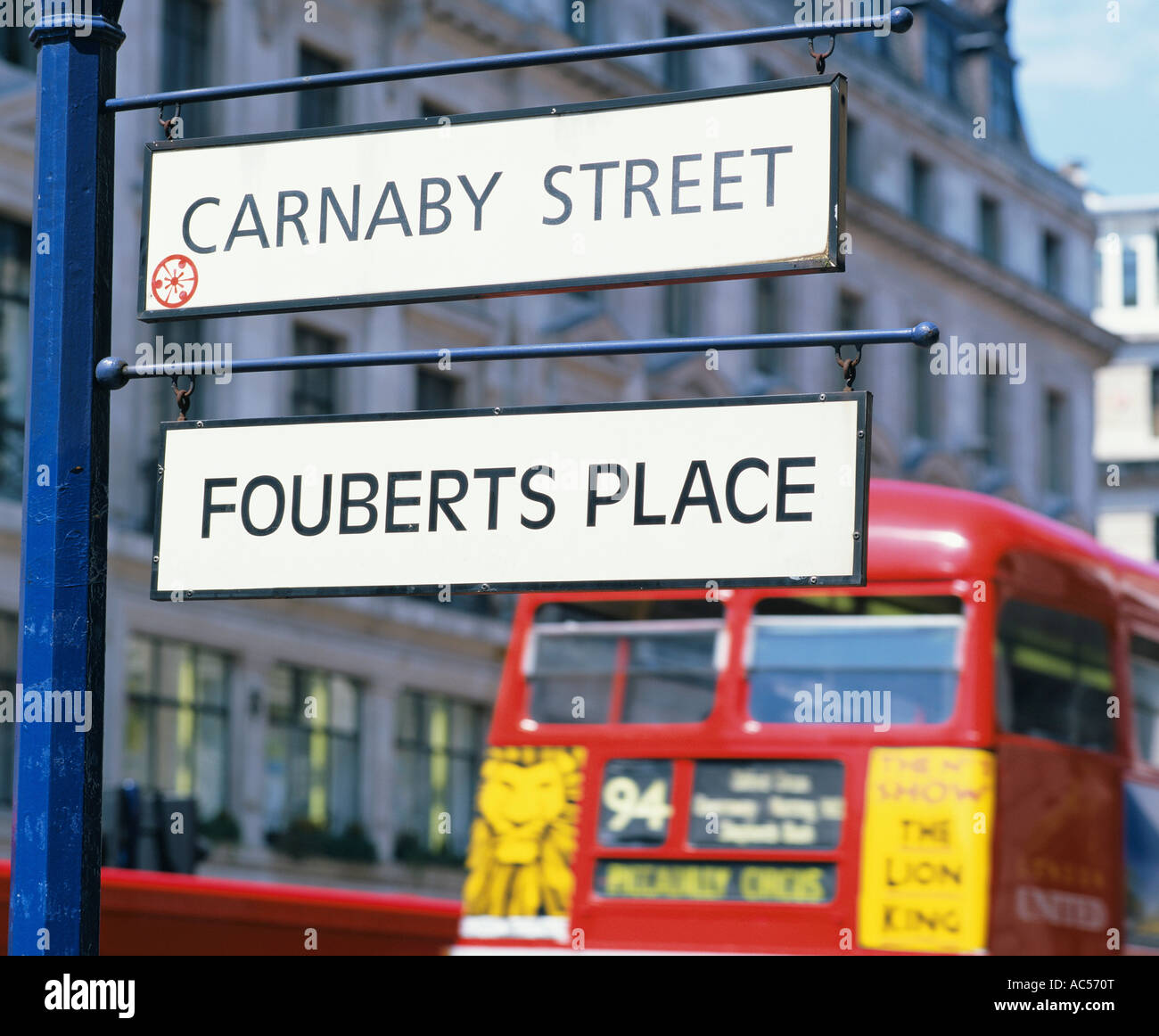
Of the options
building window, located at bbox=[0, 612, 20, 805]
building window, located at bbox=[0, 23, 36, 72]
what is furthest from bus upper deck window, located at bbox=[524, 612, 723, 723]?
building window, located at bbox=[0, 23, 36, 72]

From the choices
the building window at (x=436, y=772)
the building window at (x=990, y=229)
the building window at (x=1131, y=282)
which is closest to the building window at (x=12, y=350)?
the building window at (x=436, y=772)

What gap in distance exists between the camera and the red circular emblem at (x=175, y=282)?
186 inches

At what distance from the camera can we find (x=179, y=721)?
25.2m

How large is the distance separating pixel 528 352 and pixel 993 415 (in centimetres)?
4074

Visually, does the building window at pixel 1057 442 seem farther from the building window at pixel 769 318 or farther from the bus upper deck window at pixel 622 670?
the bus upper deck window at pixel 622 670

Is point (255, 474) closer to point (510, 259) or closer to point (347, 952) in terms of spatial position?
point (510, 259)

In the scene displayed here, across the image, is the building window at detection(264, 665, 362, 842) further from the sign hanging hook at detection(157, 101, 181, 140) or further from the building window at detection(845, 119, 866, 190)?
the sign hanging hook at detection(157, 101, 181, 140)

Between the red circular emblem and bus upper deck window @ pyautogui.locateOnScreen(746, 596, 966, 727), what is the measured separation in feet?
22.9

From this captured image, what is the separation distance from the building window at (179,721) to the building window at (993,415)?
72.7 ft

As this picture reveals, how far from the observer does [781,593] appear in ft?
38.1

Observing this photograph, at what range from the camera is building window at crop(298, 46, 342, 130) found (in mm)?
27734

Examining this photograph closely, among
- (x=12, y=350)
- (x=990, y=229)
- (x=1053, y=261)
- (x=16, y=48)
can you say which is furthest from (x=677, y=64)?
(x=12, y=350)
